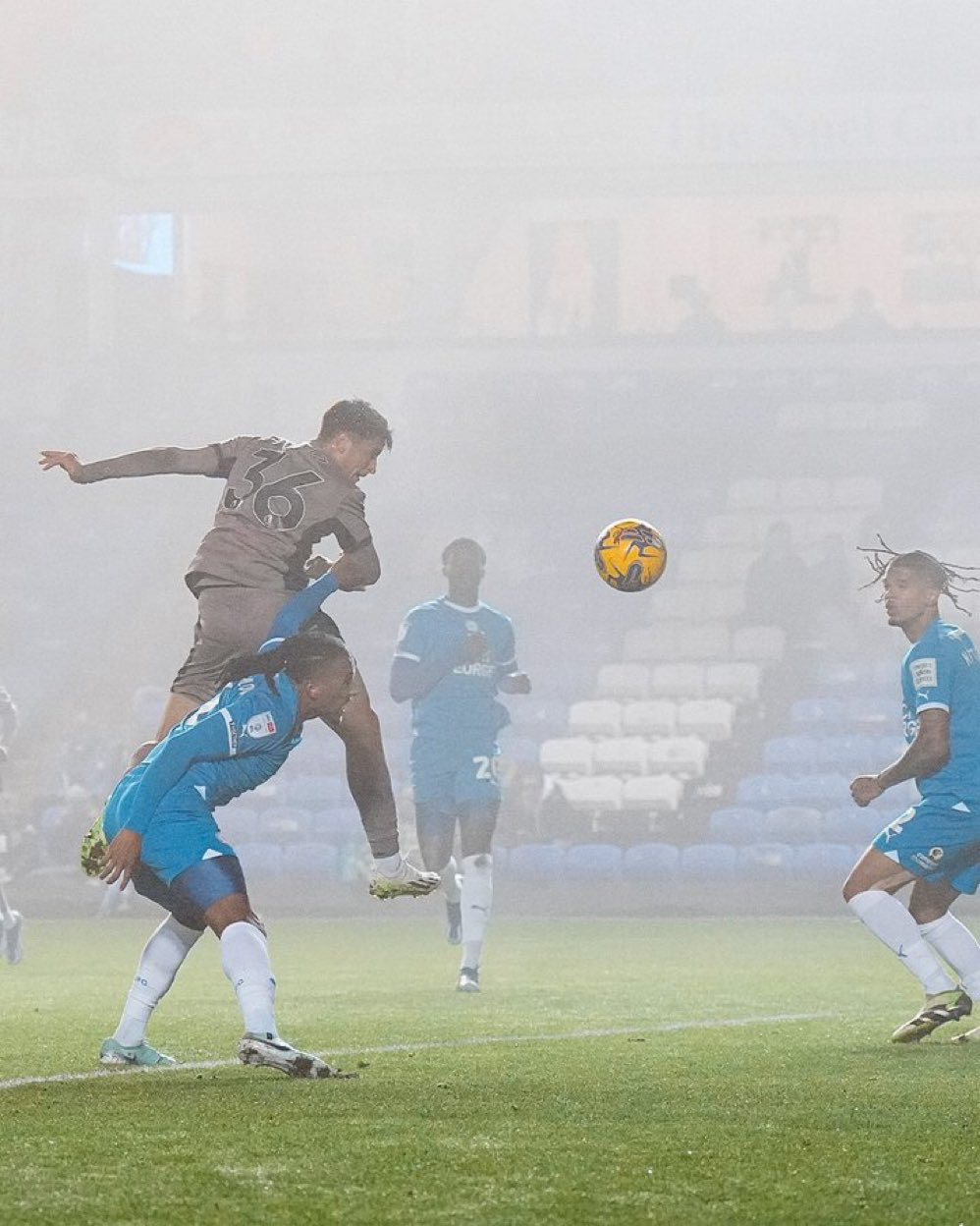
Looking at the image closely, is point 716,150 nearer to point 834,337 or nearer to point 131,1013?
point 834,337

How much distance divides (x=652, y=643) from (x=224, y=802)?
19273mm

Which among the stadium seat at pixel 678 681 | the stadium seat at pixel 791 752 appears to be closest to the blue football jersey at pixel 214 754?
the stadium seat at pixel 791 752

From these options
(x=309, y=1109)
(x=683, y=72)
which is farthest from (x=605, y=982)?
(x=683, y=72)

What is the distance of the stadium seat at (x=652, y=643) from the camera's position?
984 inches

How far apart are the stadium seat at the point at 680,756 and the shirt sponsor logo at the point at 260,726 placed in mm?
15989

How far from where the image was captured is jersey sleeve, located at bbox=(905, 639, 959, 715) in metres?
7.20

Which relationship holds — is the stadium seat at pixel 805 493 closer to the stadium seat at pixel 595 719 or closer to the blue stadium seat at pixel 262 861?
the stadium seat at pixel 595 719

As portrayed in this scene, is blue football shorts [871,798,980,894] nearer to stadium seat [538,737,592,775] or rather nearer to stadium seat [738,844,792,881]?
stadium seat [738,844,792,881]

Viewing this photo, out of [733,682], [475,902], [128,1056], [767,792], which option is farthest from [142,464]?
[733,682]

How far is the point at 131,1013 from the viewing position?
6.40 m

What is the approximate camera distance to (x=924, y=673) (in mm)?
7230

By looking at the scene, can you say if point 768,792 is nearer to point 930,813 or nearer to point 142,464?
point 930,813

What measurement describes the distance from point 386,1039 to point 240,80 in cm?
2321

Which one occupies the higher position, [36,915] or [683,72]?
[683,72]
